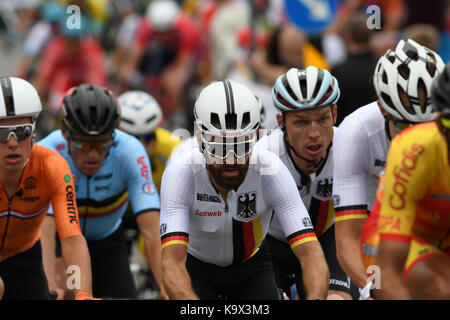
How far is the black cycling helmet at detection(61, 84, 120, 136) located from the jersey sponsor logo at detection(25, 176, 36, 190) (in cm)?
90

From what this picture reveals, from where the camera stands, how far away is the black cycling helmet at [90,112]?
8312 mm

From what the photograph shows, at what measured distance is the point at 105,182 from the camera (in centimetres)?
902

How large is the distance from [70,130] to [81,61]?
7.52 meters

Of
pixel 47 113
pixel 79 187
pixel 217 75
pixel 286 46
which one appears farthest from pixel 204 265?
pixel 217 75

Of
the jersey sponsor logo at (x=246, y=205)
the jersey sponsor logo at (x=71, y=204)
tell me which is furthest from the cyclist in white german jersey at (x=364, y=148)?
the jersey sponsor logo at (x=71, y=204)

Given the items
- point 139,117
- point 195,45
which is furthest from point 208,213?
point 195,45

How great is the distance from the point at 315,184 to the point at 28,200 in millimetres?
2331

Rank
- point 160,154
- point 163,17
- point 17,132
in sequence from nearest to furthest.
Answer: point 17,132 → point 160,154 → point 163,17

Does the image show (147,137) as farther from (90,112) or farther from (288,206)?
(288,206)

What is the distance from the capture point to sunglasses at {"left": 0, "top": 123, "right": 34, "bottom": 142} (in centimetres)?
709

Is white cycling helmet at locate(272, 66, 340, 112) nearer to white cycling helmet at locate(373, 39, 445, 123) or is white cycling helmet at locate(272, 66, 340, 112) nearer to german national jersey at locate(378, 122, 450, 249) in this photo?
white cycling helmet at locate(373, 39, 445, 123)

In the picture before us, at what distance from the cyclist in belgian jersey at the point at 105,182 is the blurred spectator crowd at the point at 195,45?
8.50ft
